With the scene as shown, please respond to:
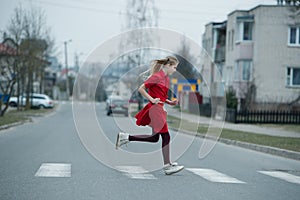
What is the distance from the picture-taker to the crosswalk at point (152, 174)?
9781 millimetres

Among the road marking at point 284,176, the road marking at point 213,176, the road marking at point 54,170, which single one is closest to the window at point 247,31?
the road marking at point 284,176

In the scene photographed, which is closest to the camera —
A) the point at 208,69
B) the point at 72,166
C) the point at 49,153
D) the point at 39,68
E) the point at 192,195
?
the point at 192,195

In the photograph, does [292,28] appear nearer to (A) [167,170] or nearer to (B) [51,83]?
(A) [167,170]

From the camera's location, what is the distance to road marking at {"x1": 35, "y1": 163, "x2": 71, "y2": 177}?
9695 millimetres

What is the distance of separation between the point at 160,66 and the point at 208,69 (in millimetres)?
46016

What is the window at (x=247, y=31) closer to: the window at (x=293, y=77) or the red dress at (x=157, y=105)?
the window at (x=293, y=77)

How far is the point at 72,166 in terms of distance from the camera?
1106 cm

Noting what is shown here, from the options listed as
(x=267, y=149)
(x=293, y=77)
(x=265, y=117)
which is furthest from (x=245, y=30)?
(x=267, y=149)

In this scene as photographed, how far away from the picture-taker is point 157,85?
32.0ft

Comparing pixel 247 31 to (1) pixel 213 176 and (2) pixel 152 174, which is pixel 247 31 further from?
(2) pixel 152 174

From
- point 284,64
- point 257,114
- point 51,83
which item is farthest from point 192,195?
point 51,83

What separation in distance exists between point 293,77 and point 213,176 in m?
35.2

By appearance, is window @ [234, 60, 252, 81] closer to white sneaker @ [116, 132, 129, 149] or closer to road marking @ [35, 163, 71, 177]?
road marking @ [35, 163, 71, 177]

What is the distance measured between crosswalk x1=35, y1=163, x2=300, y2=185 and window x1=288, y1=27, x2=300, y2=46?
111 ft
